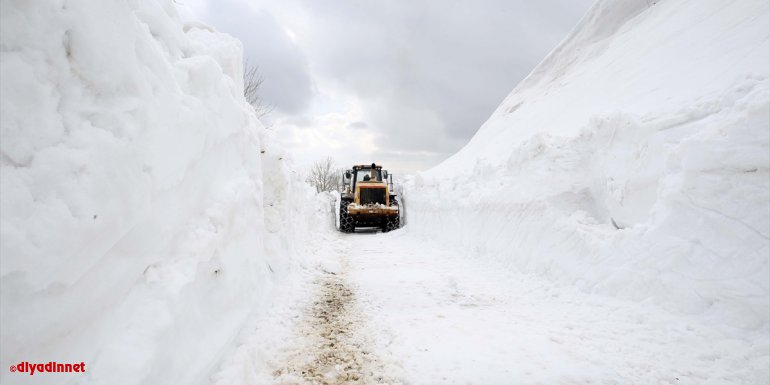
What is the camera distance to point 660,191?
385 cm

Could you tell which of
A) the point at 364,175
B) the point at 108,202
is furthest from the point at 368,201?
the point at 108,202

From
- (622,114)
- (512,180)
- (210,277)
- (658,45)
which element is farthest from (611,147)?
(658,45)

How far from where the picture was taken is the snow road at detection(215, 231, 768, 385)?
2648 mm

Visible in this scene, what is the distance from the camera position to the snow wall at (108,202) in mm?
1493

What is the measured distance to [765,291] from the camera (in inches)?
108

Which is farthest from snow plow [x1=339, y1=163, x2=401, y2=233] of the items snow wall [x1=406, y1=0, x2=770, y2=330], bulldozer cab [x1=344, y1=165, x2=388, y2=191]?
snow wall [x1=406, y1=0, x2=770, y2=330]

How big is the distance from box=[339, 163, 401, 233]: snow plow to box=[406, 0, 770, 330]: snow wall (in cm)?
302

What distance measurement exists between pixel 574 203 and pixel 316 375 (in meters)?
4.60

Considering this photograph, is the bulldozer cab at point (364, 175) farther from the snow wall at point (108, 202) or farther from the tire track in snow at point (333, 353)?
the snow wall at point (108, 202)

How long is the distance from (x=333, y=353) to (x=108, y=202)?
2151 millimetres

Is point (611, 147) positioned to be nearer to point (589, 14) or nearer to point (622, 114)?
point (622, 114)

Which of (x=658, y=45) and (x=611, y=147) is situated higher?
(x=658, y=45)

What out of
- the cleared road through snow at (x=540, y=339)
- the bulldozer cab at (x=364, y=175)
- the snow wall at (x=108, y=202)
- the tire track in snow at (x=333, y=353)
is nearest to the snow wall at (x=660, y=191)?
the cleared road through snow at (x=540, y=339)

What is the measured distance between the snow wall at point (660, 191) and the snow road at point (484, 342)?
1.10 ft
